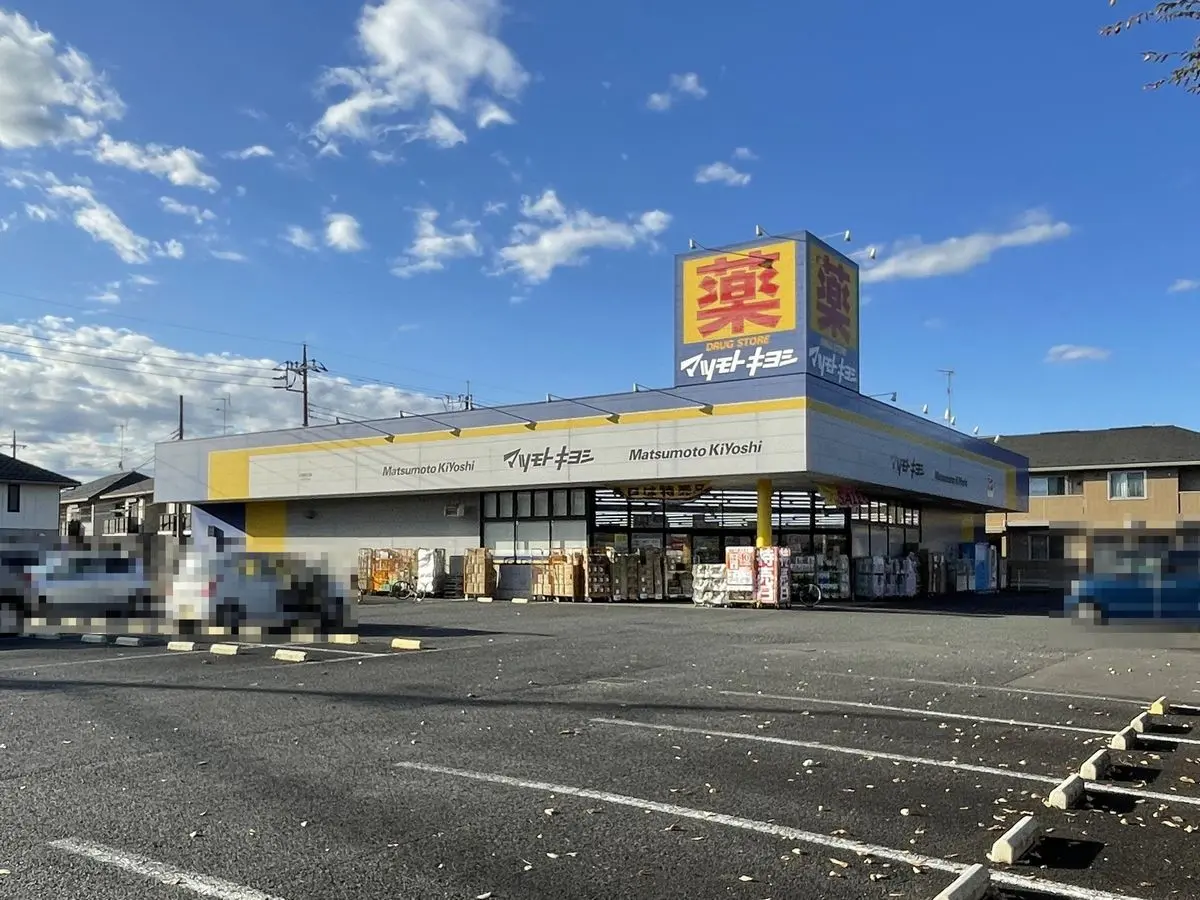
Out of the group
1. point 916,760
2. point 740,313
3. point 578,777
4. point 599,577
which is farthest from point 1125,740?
point 740,313

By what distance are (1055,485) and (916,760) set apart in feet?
142

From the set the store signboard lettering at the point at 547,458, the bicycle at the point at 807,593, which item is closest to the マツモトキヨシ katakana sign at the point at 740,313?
the store signboard lettering at the point at 547,458

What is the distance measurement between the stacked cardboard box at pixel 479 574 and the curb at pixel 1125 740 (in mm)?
21721

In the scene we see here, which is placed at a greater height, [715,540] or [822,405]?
[822,405]

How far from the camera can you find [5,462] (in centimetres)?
5169

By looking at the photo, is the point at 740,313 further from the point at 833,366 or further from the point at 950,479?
the point at 950,479

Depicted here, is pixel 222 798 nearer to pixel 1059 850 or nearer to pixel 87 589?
pixel 1059 850

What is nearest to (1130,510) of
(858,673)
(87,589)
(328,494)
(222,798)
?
(328,494)

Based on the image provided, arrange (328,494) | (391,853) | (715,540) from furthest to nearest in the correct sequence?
1. (328,494)
2. (715,540)
3. (391,853)

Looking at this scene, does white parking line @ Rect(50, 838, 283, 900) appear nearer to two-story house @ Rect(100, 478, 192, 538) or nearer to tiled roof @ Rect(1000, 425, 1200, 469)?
two-story house @ Rect(100, 478, 192, 538)

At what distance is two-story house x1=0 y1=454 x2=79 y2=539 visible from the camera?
50.4m

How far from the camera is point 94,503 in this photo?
68.1m

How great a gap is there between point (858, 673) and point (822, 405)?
40.0 feet

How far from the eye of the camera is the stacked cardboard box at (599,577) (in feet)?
88.0
